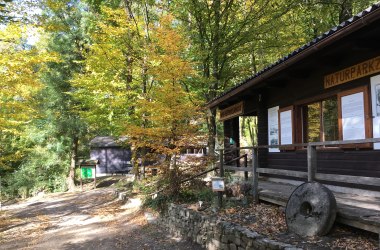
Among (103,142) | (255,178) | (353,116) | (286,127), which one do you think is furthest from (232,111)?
(103,142)

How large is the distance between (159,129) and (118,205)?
227 inches

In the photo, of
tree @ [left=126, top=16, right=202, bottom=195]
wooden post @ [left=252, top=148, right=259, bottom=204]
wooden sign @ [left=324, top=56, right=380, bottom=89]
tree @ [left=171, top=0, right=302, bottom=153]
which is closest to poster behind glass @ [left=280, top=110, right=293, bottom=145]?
wooden sign @ [left=324, top=56, right=380, bottom=89]

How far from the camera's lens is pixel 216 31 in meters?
16.0

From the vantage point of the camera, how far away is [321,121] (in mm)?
8820

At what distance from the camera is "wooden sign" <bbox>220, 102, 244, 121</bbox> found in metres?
13.4

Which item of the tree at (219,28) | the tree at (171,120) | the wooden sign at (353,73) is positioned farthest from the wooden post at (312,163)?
the tree at (219,28)

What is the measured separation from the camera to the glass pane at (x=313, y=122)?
896 centimetres

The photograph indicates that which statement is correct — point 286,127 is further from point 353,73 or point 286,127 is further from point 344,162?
point 353,73

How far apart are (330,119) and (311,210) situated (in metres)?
3.42

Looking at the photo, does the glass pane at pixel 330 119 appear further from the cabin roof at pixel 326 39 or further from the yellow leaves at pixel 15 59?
the yellow leaves at pixel 15 59

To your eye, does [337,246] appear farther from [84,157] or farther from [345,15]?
[84,157]

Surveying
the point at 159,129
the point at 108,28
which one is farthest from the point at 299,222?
the point at 108,28

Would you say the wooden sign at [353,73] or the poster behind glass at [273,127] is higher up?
the wooden sign at [353,73]

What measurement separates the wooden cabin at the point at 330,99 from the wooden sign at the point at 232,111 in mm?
1761
